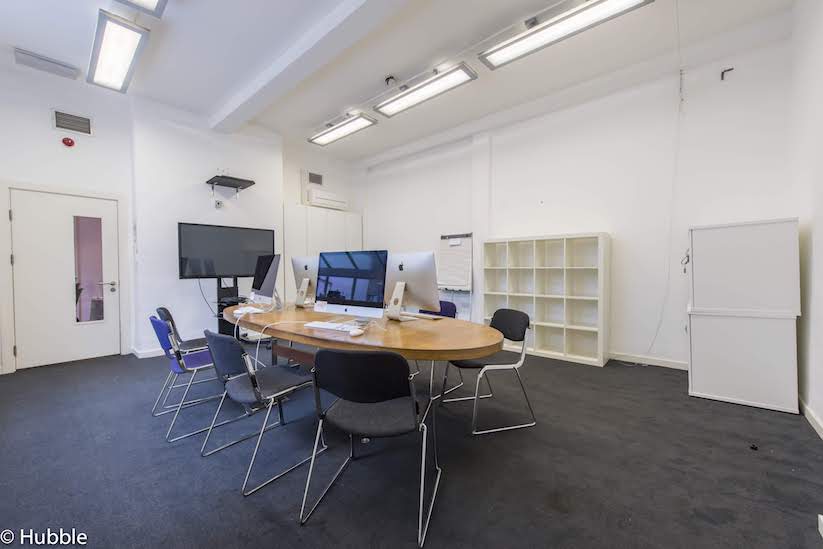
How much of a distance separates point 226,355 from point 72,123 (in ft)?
14.4

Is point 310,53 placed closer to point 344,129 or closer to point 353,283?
point 344,129

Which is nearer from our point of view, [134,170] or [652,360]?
[652,360]

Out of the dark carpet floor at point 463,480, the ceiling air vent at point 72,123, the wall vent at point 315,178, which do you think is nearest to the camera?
the dark carpet floor at point 463,480

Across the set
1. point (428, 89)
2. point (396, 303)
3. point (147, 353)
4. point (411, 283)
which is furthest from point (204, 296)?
point (428, 89)

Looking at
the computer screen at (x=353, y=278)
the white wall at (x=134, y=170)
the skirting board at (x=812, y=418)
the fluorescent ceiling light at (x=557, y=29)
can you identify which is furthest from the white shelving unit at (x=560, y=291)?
the white wall at (x=134, y=170)

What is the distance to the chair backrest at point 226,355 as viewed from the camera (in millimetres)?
1776

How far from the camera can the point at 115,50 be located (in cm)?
321

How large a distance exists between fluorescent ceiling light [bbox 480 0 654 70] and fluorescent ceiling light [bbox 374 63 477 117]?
30cm

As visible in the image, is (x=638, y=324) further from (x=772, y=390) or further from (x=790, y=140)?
(x=790, y=140)

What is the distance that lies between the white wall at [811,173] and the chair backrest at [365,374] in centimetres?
304

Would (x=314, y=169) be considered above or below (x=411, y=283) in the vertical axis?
above

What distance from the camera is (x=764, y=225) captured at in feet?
8.72

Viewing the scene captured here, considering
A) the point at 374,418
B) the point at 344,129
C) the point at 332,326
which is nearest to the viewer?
the point at 374,418

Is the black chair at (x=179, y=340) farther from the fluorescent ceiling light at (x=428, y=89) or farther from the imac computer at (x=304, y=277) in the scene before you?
the fluorescent ceiling light at (x=428, y=89)
